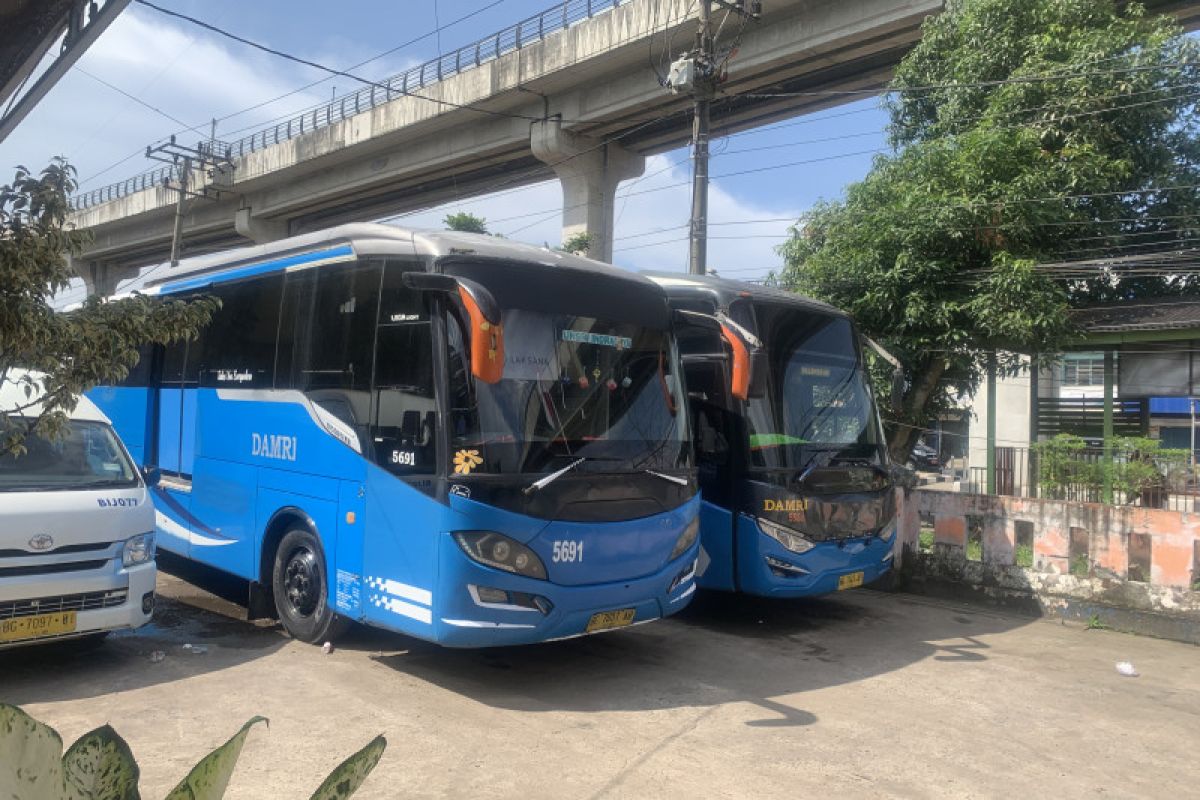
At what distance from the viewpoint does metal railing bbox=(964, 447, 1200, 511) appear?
14.5 metres

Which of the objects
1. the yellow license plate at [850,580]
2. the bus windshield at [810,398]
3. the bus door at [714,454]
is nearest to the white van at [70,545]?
the bus door at [714,454]

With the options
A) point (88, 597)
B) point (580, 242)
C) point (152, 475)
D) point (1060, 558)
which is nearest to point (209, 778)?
point (88, 597)

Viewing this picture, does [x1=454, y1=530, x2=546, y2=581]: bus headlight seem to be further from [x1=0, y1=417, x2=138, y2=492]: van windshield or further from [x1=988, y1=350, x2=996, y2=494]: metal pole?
[x1=988, y1=350, x2=996, y2=494]: metal pole

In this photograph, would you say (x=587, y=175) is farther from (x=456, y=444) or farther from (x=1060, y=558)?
(x=456, y=444)

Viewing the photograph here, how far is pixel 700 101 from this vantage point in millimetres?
14875

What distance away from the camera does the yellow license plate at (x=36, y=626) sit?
5.93 metres

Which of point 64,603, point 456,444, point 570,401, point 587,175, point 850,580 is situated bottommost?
point 850,580

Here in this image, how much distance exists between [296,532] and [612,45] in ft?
57.1

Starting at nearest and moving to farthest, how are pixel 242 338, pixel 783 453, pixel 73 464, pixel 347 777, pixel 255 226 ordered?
pixel 347 777, pixel 73 464, pixel 783 453, pixel 242 338, pixel 255 226

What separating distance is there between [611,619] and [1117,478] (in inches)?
455

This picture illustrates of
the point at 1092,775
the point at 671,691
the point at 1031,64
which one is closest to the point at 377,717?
the point at 671,691

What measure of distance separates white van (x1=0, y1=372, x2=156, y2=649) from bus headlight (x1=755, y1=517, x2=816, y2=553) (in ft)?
16.0

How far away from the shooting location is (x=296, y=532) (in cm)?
758

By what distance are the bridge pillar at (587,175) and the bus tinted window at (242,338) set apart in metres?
16.7
